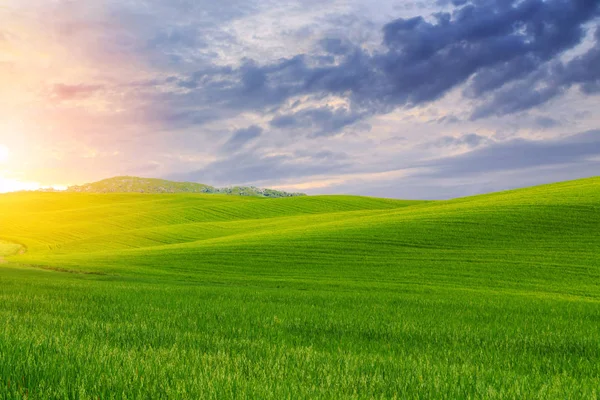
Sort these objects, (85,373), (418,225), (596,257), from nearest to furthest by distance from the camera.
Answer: (85,373) < (596,257) < (418,225)

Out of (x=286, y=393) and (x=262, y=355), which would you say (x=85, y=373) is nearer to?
(x=286, y=393)

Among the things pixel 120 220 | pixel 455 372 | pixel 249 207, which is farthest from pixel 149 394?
pixel 249 207

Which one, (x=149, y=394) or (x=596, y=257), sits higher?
(x=149, y=394)

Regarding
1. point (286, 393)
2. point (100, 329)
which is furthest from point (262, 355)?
point (100, 329)

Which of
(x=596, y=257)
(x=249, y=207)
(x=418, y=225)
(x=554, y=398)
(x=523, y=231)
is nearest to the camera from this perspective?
(x=554, y=398)

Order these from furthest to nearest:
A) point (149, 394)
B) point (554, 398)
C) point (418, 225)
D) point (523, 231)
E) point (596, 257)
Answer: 1. point (418, 225)
2. point (523, 231)
3. point (596, 257)
4. point (554, 398)
5. point (149, 394)

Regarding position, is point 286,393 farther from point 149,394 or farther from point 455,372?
point 455,372

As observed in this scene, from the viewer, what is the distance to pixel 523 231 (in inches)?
2140

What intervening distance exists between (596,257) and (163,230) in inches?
2583

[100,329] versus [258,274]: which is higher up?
[100,329]

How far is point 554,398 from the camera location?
5645mm

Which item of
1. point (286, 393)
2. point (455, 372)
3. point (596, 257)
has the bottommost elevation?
point (596, 257)

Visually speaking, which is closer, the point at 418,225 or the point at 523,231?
the point at 523,231

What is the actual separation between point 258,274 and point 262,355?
38.2 metres
